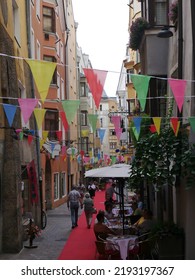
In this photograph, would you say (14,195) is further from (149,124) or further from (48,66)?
(48,66)

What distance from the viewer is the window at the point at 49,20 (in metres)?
29.9

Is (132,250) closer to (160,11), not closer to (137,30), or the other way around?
(137,30)

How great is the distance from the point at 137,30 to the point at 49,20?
16956 millimetres

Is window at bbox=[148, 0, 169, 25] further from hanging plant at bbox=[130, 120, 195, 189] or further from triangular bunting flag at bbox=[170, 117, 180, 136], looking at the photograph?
triangular bunting flag at bbox=[170, 117, 180, 136]

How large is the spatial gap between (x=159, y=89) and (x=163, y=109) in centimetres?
73

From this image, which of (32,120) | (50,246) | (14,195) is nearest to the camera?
(14,195)

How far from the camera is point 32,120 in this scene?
61.8ft

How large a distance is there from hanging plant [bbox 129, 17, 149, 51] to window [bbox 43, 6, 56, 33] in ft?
52.0

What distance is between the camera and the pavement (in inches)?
509

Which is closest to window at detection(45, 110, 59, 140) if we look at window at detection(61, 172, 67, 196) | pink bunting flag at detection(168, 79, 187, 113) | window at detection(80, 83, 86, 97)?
window at detection(61, 172, 67, 196)

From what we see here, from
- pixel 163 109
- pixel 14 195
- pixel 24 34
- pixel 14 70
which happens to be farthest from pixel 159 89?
pixel 24 34

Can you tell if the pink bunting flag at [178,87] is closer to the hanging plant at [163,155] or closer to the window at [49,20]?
the hanging plant at [163,155]

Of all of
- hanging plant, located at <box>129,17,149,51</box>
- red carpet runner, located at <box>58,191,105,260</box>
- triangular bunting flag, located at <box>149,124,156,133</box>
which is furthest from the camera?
hanging plant, located at <box>129,17,149,51</box>

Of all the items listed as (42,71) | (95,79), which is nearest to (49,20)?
(95,79)
